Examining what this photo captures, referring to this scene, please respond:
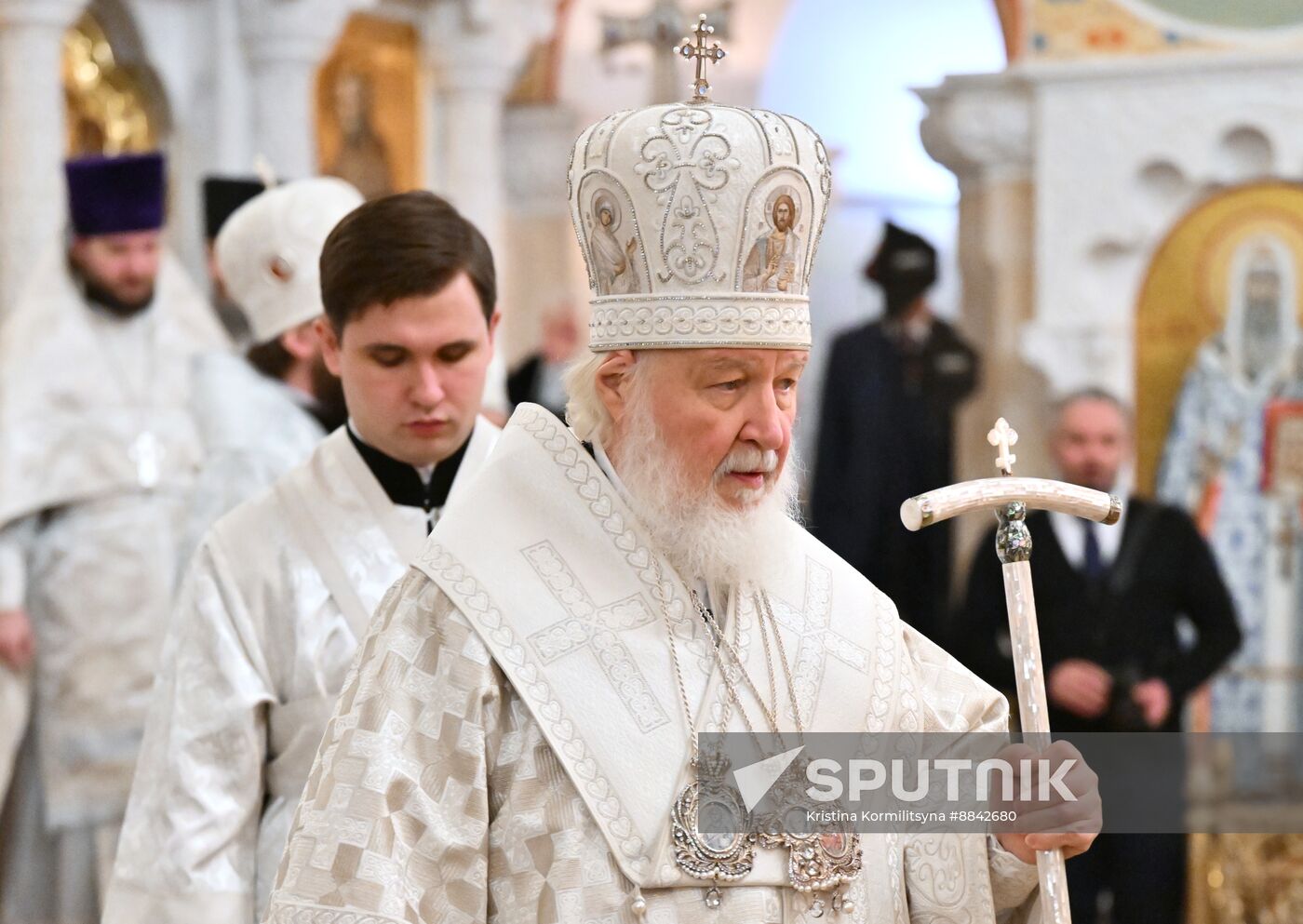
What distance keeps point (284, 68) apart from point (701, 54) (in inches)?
231

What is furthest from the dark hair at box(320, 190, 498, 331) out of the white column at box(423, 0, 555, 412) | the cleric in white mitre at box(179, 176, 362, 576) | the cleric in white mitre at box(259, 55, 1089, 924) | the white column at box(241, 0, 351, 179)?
the white column at box(423, 0, 555, 412)

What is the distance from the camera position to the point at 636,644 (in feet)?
9.28

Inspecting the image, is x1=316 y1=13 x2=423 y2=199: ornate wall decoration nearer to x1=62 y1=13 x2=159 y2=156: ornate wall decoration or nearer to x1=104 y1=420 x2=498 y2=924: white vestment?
x1=62 y1=13 x2=159 y2=156: ornate wall decoration

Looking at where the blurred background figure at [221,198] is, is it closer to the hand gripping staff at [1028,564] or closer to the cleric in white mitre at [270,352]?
the cleric in white mitre at [270,352]

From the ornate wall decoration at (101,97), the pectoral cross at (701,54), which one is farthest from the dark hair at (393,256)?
the ornate wall decoration at (101,97)

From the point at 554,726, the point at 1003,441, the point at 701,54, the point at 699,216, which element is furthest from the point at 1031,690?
the point at 701,54

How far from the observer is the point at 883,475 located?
29.2ft

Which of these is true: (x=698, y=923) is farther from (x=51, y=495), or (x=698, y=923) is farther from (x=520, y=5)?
(x=520, y=5)

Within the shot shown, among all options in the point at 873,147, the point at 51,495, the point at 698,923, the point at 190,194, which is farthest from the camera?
the point at 873,147

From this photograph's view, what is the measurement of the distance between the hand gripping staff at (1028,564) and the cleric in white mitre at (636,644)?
0.09 meters

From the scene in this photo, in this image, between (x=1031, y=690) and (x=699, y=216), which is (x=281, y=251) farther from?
(x=1031, y=690)

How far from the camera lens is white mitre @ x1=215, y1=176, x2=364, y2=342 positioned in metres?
4.77

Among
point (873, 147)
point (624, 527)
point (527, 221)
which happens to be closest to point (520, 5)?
point (527, 221)

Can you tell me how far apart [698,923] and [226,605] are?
1198mm
